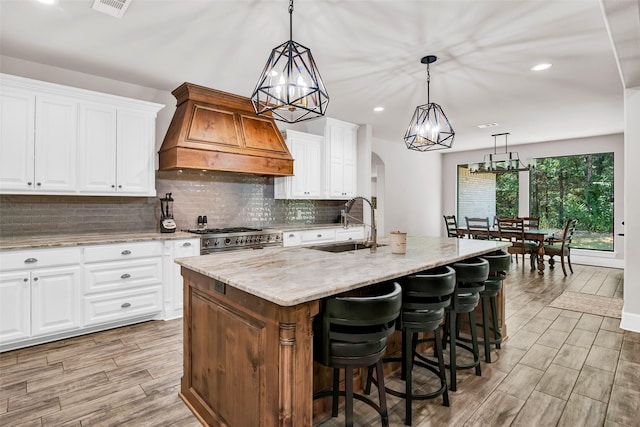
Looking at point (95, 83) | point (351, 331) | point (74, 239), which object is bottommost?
point (351, 331)

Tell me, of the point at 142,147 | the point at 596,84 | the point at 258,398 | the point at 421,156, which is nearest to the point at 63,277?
the point at 142,147

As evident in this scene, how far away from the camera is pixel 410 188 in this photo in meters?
7.98

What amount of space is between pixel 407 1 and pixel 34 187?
347 cm

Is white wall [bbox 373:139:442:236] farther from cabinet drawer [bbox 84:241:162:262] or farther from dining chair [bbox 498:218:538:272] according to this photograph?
cabinet drawer [bbox 84:241:162:262]

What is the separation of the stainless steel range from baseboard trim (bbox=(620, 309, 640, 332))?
3824 millimetres

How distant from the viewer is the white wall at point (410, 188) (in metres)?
7.34

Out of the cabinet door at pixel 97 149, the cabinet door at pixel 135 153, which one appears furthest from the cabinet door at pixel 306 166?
the cabinet door at pixel 97 149

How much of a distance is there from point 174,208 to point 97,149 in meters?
1.03

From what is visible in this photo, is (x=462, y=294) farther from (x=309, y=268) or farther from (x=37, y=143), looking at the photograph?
(x=37, y=143)

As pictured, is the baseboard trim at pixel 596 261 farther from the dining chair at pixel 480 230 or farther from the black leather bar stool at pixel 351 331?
the black leather bar stool at pixel 351 331

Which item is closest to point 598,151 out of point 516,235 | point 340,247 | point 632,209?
point 516,235

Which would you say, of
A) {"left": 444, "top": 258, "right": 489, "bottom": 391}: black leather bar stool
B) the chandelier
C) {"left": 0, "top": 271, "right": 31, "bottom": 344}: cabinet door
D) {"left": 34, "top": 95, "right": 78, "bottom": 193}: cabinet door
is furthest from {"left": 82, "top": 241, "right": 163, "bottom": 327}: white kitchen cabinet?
the chandelier

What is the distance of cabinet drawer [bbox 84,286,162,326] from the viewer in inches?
125

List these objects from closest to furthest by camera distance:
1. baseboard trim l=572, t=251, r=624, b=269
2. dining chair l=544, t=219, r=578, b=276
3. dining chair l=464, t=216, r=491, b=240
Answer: dining chair l=544, t=219, r=578, b=276, dining chair l=464, t=216, r=491, b=240, baseboard trim l=572, t=251, r=624, b=269
